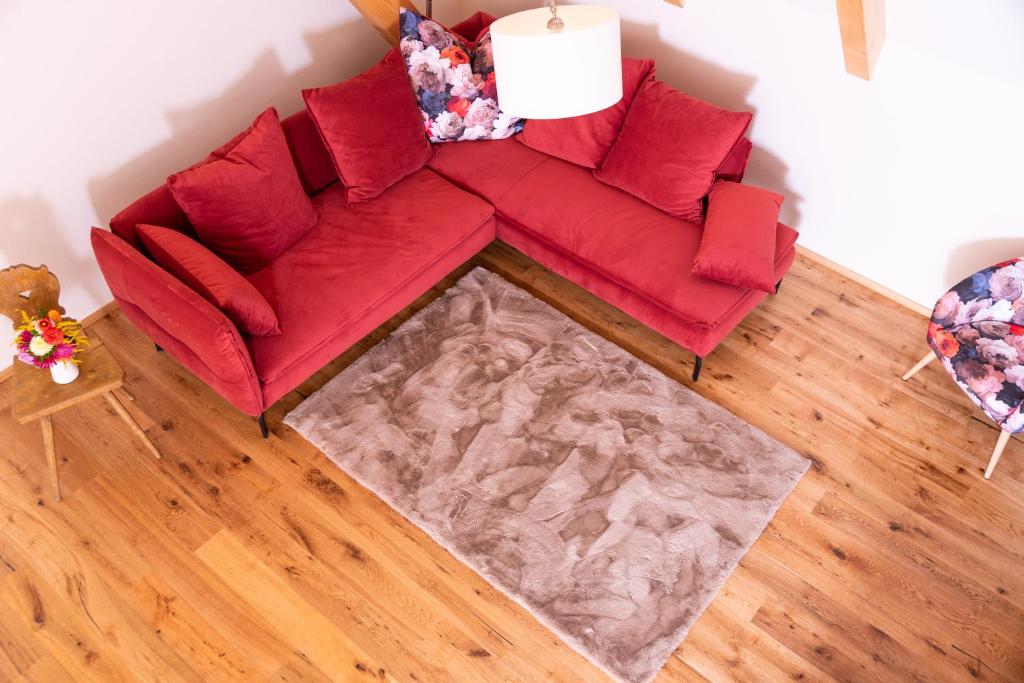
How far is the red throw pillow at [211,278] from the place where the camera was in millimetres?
2879

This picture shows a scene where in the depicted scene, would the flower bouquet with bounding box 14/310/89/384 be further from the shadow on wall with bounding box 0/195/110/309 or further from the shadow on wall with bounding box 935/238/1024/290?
the shadow on wall with bounding box 935/238/1024/290

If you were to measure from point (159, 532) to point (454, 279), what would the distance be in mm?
1709

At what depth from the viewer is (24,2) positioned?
2.90 meters

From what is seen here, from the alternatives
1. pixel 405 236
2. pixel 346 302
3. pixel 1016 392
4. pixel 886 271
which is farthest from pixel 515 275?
pixel 1016 392

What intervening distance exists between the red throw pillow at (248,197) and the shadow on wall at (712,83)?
5.94 ft

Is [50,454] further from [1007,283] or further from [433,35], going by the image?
[1007,283]

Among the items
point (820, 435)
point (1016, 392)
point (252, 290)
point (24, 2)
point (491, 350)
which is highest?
point (24, 2)

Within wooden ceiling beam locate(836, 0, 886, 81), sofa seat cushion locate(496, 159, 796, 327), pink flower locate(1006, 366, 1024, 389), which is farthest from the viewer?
sofa seat cushion locate(496, 159, 796, 327)

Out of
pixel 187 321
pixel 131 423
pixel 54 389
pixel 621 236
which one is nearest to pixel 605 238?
pixel 621 236

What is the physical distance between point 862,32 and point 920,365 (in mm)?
1396

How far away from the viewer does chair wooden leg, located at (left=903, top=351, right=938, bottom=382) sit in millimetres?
3298

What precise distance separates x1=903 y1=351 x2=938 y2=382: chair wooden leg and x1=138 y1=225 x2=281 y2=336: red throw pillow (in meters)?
2.62

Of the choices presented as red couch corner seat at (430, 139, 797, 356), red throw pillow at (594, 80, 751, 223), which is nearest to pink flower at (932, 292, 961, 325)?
red couch corner seat at (430, 139, 797, 356)

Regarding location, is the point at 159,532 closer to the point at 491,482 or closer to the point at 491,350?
the point at 491,482
